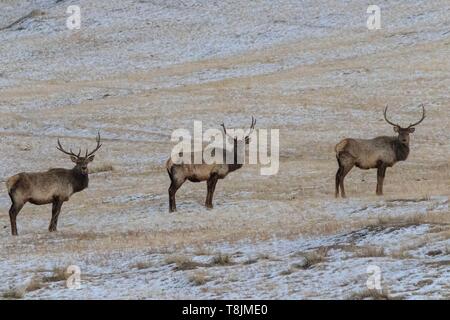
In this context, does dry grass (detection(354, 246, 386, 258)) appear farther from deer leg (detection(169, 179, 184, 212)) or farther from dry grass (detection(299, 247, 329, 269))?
deer leg (detection(169, 179, 184, 212))

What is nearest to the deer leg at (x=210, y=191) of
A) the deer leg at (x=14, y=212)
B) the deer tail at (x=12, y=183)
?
the deer leg at (x=14, y=212)

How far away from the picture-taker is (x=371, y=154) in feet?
86.0

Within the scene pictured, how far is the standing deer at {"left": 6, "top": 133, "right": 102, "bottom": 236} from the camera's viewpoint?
73.5 feet

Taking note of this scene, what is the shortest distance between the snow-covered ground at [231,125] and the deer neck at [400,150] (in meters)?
1.00

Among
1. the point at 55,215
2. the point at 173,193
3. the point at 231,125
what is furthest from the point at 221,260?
the point at 231,125

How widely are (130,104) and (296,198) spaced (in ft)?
80.7

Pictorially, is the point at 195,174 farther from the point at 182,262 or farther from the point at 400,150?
the point at 182,262

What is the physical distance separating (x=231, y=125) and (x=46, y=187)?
21606 millimetres

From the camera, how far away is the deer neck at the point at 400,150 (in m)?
26.8

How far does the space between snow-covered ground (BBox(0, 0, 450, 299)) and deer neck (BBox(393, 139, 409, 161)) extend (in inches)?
39.4

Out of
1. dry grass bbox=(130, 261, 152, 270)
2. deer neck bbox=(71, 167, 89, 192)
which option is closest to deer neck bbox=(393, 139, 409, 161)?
deer neck bbox=(71, 167, 89, 192)

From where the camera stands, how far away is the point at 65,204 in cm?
2836
